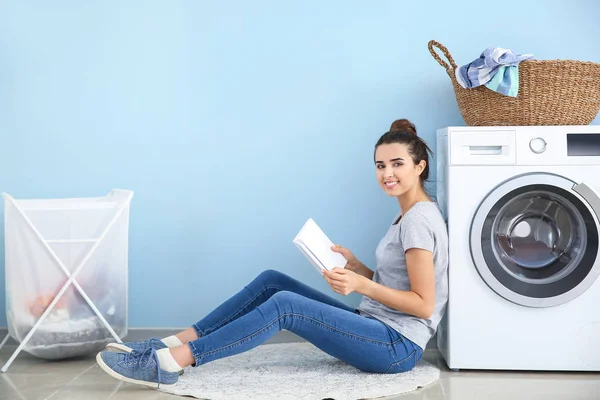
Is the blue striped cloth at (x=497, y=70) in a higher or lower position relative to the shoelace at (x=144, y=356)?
higher

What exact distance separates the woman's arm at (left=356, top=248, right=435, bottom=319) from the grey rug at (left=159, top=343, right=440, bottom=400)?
0.24 metres

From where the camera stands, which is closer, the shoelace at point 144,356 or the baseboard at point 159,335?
the shoelace at point 144,356

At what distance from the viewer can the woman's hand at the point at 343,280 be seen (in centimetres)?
226

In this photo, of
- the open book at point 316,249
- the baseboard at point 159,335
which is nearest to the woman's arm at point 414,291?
the open book at point 316,249

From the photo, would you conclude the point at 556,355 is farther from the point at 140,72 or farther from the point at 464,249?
the point at 140,72

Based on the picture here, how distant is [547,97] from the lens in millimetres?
2508

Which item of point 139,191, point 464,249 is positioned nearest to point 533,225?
point 464,249

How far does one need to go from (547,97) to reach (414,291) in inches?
32.1

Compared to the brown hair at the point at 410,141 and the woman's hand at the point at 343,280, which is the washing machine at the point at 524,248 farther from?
the woman's hand at the point at 343,280

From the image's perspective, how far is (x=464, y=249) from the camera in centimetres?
249

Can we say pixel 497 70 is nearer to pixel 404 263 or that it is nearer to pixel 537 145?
pixel 537 145

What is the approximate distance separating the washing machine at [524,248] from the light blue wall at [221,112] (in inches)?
20.7

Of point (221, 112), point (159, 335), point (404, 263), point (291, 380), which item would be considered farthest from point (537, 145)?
point (159, 335)

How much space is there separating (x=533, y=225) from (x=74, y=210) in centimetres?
161
